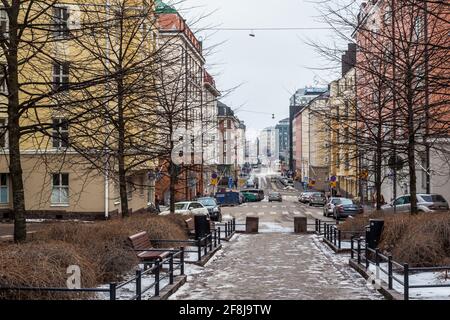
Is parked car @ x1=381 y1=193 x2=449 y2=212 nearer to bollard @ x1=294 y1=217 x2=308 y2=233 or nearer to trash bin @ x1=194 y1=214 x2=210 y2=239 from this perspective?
bollard @ x1=294 y1=217 x2=308 y2=233

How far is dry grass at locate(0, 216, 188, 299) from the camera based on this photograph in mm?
9211

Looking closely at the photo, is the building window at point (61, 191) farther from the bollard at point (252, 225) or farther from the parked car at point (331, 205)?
the parked car at point (331, 205)

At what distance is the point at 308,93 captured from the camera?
152000mm

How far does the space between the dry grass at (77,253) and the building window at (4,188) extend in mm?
21319

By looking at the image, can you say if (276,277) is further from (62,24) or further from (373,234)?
(62,24)

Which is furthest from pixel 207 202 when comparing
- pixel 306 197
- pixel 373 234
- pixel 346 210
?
pixel 306 197

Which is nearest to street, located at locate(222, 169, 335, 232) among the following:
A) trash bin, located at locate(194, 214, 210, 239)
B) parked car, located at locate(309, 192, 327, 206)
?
parked car, located at locate(309, 192, 327, 206)

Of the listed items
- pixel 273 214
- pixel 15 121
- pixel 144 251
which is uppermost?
pixel 15 121

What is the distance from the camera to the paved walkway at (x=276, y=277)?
1181cm

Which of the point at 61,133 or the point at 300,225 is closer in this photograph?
the point at 61,133

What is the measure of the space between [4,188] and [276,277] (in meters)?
28.3

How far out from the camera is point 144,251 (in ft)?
48.4

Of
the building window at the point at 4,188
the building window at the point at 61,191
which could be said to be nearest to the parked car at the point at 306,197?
the building window at the point at 61,191

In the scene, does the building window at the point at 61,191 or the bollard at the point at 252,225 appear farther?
the building window at the point at 61,191
